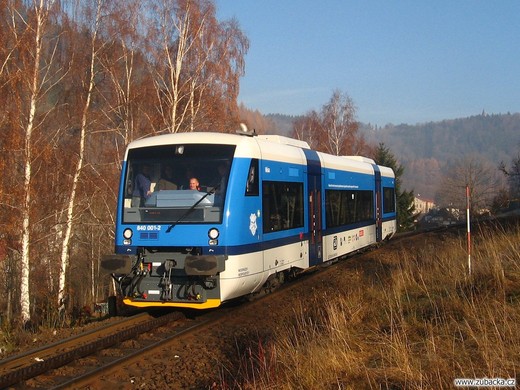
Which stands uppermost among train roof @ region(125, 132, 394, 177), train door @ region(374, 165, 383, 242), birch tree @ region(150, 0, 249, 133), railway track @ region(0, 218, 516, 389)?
birch tree @ region(150, 0, 249, 133)

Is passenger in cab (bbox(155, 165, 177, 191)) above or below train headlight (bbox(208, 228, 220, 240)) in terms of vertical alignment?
above

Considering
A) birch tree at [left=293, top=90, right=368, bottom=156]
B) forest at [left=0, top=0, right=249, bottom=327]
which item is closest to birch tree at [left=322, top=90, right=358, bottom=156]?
birch tree at [left=293, top=90, right=368, bottom=156]

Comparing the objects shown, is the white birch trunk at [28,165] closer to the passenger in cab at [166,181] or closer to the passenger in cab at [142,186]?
the passenger in cab at [142,186]

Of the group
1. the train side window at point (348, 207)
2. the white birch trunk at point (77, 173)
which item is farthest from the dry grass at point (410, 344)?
the white birch trunk at point (77, 173)

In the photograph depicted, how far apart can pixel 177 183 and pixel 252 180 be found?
1.20m

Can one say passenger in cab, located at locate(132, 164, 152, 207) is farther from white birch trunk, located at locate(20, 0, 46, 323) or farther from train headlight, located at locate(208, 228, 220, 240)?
white birch trunk, located at locate(20, 0, 46, 323)

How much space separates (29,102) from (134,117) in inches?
264

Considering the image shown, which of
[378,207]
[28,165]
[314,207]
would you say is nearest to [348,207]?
[314,207]

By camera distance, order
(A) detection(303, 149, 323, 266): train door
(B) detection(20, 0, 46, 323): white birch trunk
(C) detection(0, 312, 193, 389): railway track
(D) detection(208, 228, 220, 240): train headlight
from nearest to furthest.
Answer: (C) detection(0, 312, 193, 389): railway track, (D) detection(208, 228, 220, 240): train headlight, (A) detection(303, 149, 323, 266): train door, (B) detection(20, 0, 46, 323): white birch trunk

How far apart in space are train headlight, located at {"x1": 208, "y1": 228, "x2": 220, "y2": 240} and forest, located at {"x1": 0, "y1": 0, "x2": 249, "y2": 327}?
6.77m

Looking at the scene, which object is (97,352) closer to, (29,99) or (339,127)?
(29,99)

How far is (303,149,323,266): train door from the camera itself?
42.2ft

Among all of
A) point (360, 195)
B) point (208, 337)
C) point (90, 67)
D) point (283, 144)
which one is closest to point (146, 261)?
point (208, 337)

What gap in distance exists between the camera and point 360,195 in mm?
17562
